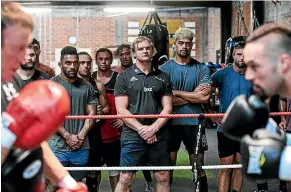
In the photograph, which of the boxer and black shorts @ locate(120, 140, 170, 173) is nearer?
the boxer

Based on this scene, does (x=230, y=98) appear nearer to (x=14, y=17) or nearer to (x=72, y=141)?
(x=72, y=141)

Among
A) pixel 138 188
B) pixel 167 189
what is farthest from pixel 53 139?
pixel 138 188

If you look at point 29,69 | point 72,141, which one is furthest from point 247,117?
point 29,69

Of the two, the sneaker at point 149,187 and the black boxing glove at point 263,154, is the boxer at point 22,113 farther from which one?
the sneaker at point 149,187

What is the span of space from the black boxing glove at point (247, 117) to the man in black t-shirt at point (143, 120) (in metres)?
1.41

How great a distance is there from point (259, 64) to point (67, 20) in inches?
341

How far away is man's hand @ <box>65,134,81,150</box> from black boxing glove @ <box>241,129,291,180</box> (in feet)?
5.53

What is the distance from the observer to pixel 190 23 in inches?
393

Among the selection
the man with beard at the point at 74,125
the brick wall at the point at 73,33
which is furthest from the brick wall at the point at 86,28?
the man with beard at the point at 74,125

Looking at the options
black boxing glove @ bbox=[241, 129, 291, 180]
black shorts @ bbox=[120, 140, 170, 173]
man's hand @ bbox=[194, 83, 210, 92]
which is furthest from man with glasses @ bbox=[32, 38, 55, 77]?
black boxing glove @ bbox=[241, 129, 291, 180]

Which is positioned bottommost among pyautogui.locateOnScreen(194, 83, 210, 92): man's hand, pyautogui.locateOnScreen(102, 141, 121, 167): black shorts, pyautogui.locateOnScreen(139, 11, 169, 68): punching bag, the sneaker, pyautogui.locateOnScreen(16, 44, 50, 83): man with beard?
the sneaker

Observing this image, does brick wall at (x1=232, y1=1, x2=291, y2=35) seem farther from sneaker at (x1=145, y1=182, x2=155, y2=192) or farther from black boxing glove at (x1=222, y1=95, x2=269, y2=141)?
black boxing glove at (x1=222, y1=95, x2=269, y2=141)

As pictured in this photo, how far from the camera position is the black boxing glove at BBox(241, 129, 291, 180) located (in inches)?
55.1

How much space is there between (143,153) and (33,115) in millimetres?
1757
